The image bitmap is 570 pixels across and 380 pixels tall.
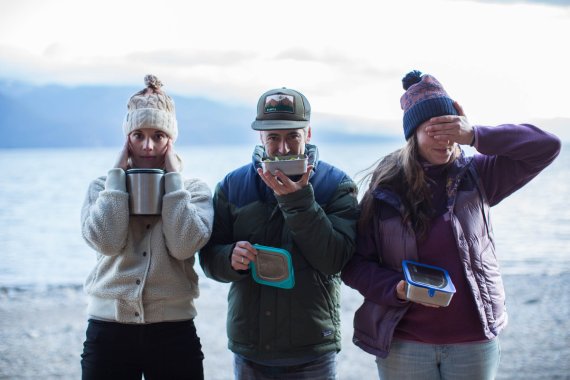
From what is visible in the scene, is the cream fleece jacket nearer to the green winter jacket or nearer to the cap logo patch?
the green winter jacket

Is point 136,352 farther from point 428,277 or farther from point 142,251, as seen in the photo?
point 428,277

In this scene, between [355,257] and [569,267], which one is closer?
[355,257]

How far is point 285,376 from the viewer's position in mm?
2545

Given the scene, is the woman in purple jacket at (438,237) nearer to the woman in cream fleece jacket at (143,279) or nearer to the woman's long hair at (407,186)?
the woman's long hair at (407,186)

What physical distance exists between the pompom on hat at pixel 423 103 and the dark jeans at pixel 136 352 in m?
1.33

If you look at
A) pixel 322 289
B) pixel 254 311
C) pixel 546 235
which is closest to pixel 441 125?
pixel 322 289

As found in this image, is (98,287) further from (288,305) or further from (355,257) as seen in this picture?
(355,257)

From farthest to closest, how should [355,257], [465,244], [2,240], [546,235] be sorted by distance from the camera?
[2,240]
[546,235]
[355,257]
[465,244]

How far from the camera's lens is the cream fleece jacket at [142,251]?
8.23 ft

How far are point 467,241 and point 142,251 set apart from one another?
4.43 feet

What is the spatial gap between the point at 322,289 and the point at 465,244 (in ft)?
2.01

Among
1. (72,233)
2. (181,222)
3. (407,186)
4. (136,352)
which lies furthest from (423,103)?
(72,233)

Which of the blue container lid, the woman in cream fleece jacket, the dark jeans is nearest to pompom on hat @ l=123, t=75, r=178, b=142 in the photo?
the woman in cream fleece jacket

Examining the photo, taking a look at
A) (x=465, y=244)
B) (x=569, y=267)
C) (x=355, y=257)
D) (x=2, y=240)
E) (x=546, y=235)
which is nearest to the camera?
(x=465, y=244)
